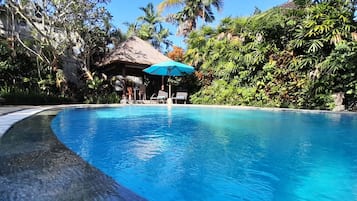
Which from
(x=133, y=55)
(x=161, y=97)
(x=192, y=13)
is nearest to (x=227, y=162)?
(x=161, y=97)

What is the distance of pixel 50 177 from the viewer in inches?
93.0

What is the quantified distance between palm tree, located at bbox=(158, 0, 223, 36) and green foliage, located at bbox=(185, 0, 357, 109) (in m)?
8.18

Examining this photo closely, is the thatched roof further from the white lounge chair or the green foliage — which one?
the green foliage

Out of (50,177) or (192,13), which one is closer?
(50,177)

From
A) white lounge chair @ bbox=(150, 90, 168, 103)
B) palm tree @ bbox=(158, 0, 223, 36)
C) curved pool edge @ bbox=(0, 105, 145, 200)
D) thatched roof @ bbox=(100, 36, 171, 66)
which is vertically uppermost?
palm tree @ bbox=(158, 0, 223, 36)

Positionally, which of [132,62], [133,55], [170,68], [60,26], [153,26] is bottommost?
[170,68]

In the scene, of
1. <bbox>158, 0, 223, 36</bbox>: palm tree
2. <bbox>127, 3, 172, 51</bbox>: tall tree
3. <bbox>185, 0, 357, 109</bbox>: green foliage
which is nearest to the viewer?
<bbox>185, 0, 357, 109</bbox>: green foliage

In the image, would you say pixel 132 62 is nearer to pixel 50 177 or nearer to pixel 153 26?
pixel 50 177

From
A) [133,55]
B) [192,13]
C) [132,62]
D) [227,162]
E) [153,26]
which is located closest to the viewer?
[227,162]

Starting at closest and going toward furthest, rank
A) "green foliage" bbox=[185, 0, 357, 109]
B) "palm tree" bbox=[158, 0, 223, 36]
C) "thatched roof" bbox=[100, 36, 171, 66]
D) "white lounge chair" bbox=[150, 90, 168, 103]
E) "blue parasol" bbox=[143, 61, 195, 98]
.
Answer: "green foliage" bbox=[185, 0, 357, 109], "blue parasol" bbox=[143, 61, 195, 98], "thatched roof" bbox=[100, 36, 171, 66], "white lounge chair" bbox=[150, 90, 168, 103], "palm tree" bbox=[158, 0, 223, 36]

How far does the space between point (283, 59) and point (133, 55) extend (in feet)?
30.5

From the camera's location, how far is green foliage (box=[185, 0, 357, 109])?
11117 mm

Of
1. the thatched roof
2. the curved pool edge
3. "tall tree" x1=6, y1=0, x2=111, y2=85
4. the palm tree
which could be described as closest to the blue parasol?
the thatched roof

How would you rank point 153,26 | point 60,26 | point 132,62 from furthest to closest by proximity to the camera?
point 153,26 → point 132,62 → point 60,26
